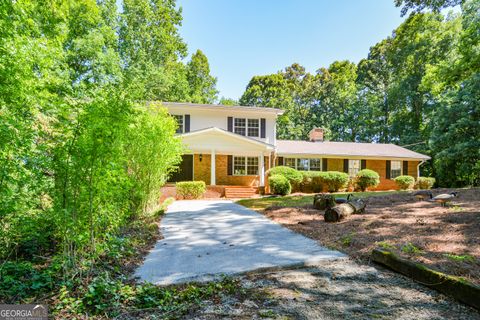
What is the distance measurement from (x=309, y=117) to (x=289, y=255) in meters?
33.4

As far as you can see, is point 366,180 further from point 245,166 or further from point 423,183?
point 245,166

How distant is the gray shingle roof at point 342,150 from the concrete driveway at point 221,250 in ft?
40.0

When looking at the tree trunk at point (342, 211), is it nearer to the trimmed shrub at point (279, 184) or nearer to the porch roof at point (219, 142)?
the trimmed shrub at point (279, 184)

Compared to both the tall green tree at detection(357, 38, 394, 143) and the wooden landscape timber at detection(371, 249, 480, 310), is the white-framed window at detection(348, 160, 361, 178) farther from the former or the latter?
the wooden landscape timber at detection(371, 249, 480, 310)

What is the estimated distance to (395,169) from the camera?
2017 cm

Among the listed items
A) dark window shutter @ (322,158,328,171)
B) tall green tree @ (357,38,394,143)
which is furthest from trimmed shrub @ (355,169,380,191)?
tall green tree @ (357,38,394,143)

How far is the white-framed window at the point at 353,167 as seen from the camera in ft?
63.7

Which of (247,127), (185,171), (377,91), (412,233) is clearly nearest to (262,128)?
(247,127)

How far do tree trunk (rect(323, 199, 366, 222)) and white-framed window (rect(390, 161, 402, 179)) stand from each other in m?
14.7

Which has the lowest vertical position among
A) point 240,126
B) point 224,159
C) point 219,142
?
point 224,159

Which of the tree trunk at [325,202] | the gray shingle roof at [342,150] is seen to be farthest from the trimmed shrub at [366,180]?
the tree trunk at [325,202]

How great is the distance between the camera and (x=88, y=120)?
3.01 metres

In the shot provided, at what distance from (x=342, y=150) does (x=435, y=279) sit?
1816 centimetres

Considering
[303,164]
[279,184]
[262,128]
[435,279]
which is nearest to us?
[435,279]
